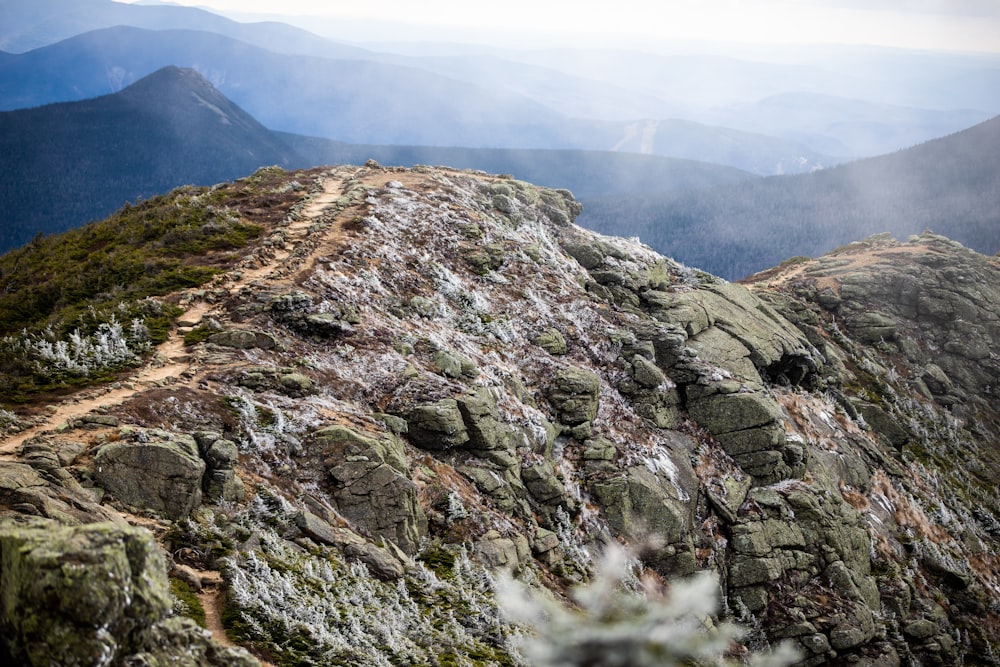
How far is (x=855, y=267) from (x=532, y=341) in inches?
1901

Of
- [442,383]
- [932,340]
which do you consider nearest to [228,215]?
[442,383]

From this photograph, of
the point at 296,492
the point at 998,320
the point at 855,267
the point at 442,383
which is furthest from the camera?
the point at 855,267

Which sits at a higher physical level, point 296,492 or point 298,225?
point 298,225

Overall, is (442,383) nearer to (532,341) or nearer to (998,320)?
(532,341)

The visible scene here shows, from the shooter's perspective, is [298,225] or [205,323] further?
[298,225]

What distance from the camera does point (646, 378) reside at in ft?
92.0

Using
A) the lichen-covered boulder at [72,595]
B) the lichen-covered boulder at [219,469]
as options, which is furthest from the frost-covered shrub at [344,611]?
the lichen-covered boulder at [72,595]

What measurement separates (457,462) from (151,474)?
9.29 meters

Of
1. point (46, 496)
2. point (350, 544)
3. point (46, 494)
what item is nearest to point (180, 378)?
point (46, 494)

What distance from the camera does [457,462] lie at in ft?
64.2

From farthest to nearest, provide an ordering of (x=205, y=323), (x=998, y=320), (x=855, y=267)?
(x=855, y=267), (x=998, y=320), (x=205, y=323)

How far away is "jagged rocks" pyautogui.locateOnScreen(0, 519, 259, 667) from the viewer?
667cm

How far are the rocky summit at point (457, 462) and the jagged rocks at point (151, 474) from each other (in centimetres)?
6

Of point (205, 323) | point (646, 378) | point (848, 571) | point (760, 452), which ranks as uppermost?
point (205, 323)
